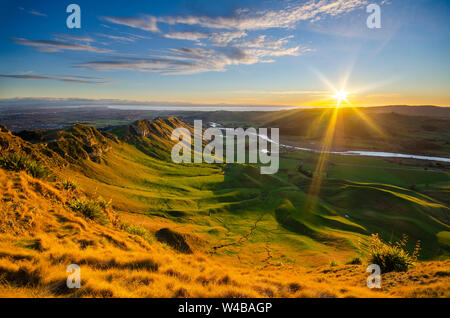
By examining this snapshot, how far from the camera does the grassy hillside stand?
6.70 metres

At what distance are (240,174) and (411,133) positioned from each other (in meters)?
181

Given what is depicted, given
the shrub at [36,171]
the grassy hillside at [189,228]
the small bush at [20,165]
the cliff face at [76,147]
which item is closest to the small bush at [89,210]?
the grassy hillside at [189,228]

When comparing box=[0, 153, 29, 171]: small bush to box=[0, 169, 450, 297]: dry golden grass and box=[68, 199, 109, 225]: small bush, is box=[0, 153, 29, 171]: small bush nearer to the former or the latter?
box=[0, 169, 450, 297]: dry golden grass

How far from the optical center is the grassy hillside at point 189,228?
22.0 feet

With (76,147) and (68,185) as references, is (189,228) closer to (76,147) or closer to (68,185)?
(68,185)

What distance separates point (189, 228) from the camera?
75.6 ft

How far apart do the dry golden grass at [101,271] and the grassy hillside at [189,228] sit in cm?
4

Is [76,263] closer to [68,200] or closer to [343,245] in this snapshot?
[68,200]

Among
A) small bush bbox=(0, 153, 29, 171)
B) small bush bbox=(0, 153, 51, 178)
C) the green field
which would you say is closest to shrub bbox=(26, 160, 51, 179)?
small bush bbox=(0, 153, 51, 178)

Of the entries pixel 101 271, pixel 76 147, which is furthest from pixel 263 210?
pixel 101 271

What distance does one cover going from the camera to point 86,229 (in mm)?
9750

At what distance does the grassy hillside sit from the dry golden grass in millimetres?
38

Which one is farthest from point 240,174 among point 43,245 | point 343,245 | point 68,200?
point 43,245
